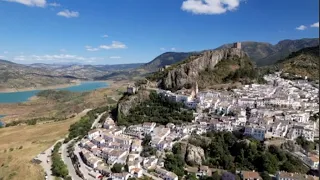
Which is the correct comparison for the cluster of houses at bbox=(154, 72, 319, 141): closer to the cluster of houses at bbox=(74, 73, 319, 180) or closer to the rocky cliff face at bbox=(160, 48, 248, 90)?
the cluster of houses at bbox=(74, 73, 319, 180)

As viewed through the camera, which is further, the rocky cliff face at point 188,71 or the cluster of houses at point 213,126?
the rocky cliff face at point 188,71

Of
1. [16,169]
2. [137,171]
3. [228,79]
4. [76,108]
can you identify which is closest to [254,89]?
[228,79]

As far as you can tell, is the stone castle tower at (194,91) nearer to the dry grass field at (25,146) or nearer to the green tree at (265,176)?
the green tree at (265,176)

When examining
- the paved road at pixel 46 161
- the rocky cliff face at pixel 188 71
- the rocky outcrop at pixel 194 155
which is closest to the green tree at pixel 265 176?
the rocky outcrop at pixel 194 155

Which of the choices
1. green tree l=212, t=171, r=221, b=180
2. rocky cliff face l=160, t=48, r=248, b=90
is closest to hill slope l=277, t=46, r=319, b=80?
rocky cliff face l=160, t=48, r=248, b=90

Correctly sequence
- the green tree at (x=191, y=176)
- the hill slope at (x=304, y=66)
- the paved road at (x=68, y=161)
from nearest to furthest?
the green tree at (x=191, y=176), the paved road at (x=68, y=161), the hill slope at (x=304, y=66)

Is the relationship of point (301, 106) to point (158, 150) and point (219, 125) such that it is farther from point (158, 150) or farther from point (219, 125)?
point (158, 150)
